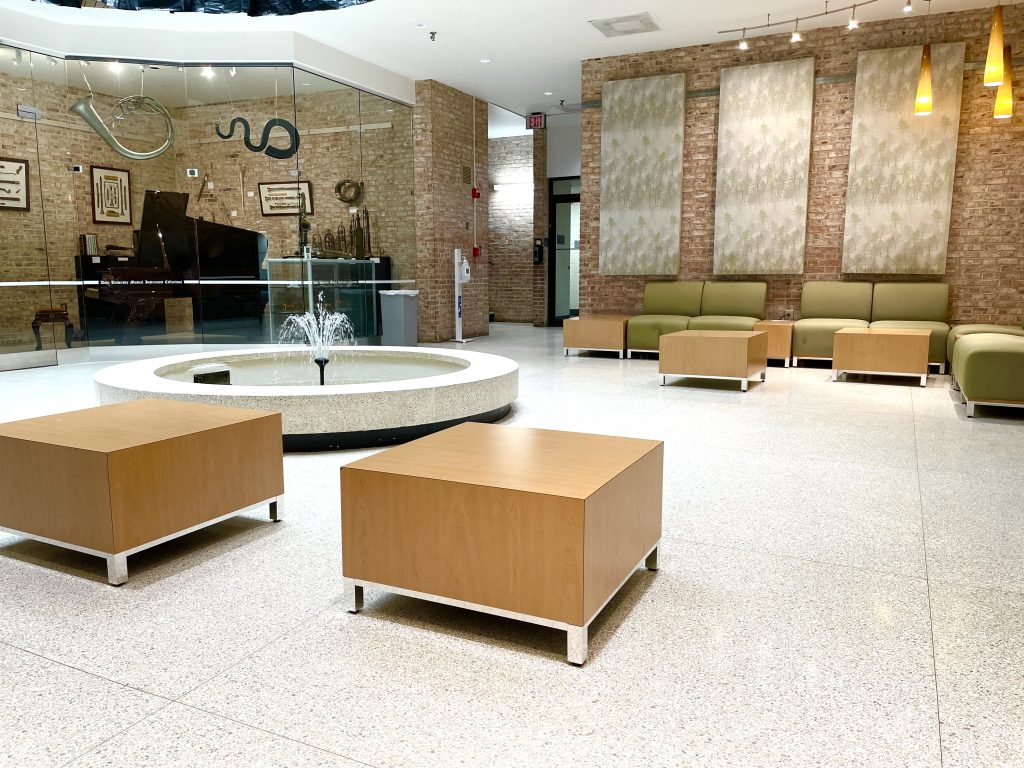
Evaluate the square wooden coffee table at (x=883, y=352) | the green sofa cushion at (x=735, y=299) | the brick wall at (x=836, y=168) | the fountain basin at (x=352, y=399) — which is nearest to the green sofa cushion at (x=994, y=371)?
the square wooden coffee table at (x=883, y=352)

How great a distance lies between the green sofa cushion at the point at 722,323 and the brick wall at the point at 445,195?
397 cm

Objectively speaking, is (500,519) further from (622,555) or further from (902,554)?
(902,554)

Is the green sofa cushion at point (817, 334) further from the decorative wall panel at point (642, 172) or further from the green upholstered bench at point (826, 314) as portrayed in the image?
the decorative wall panel at point (642, 172)

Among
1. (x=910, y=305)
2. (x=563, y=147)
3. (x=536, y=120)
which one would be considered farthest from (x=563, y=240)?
(x=910, y=305)

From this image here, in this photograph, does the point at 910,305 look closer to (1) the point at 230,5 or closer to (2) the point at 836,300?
(2) the point at 836,300

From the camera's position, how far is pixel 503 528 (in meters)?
2.29

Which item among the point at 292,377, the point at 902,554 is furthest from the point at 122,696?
the point at 292,377

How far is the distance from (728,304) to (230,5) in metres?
6.90

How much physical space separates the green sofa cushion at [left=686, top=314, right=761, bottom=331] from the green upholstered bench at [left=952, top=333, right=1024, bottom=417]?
9.98 ft

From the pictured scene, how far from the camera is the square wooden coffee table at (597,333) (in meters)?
9.55

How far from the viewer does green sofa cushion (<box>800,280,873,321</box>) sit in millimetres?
8906

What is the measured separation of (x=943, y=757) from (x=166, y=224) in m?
9.62

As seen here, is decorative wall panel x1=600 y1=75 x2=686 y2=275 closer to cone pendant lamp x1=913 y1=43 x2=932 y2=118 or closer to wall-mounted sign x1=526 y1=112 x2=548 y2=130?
cone pendant lamp x1=913 y1=43 x2=932 y2=118

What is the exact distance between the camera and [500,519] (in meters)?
2.29
